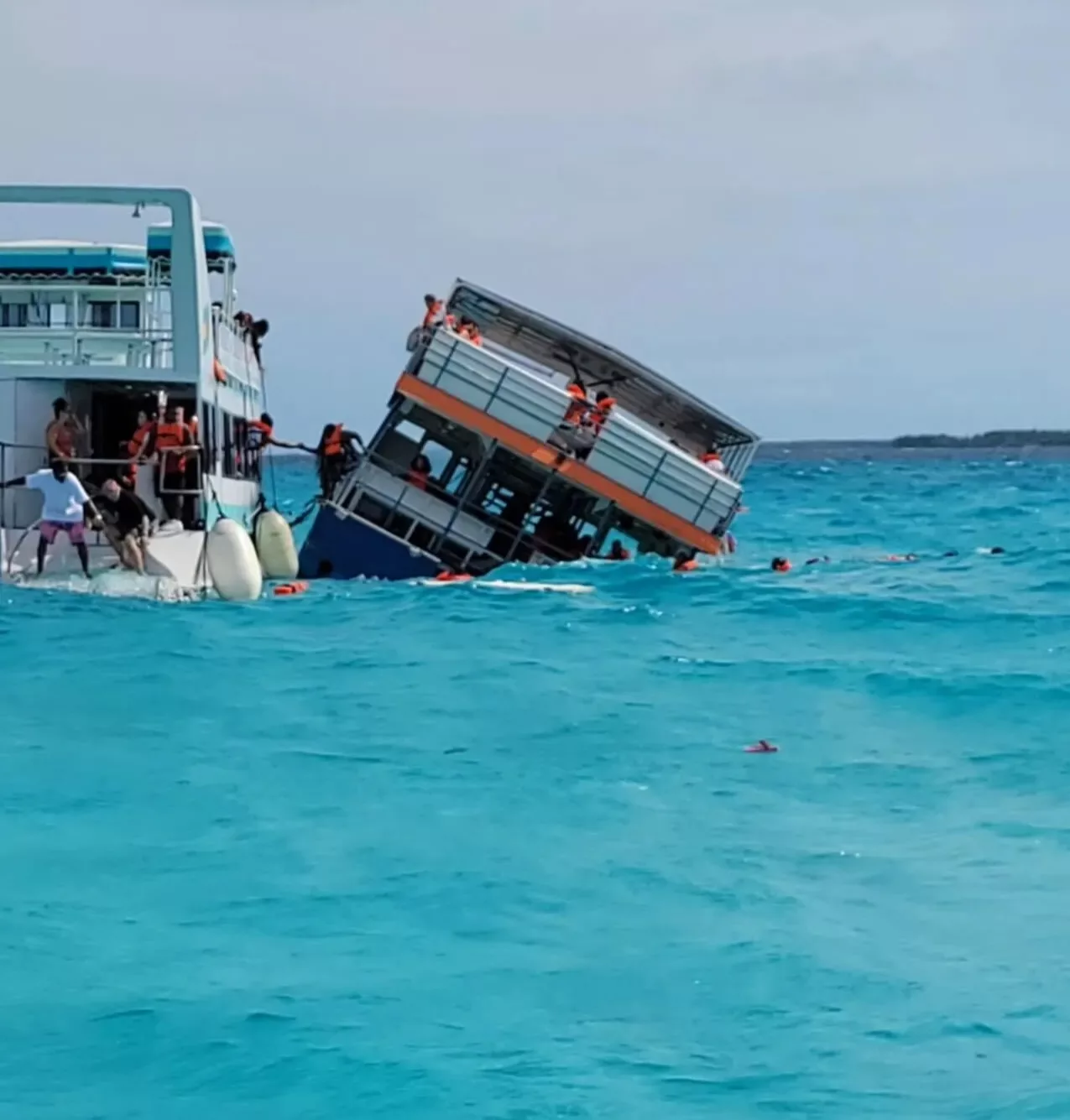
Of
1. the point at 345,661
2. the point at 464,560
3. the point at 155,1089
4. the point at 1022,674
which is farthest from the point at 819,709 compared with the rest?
the point at 464,560

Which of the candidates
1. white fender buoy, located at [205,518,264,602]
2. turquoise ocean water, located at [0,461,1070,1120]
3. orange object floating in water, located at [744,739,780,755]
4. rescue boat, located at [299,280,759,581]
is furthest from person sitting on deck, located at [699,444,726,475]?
orange object floating in water, located at [744,739,780,755]

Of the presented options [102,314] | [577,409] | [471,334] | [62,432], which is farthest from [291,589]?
[102,314]

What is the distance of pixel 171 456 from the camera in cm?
2289

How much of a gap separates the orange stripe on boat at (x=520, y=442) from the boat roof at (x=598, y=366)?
248 cm

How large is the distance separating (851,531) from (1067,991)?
45.8 meters

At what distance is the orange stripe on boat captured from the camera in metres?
26.2

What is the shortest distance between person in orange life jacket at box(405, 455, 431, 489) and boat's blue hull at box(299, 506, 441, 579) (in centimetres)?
88

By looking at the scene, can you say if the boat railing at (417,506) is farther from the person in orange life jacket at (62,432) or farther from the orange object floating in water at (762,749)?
the orange object floating in water at (762,749)

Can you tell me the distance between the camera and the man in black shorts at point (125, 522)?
2141cm

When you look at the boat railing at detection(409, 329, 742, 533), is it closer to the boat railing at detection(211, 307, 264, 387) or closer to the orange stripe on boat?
the orange stripe on boat

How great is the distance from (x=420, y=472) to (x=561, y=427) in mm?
2473

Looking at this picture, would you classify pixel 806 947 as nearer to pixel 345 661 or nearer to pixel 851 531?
pixel 345 661

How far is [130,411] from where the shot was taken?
2794 centimetres

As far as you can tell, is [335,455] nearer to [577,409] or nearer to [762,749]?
[577,409]
